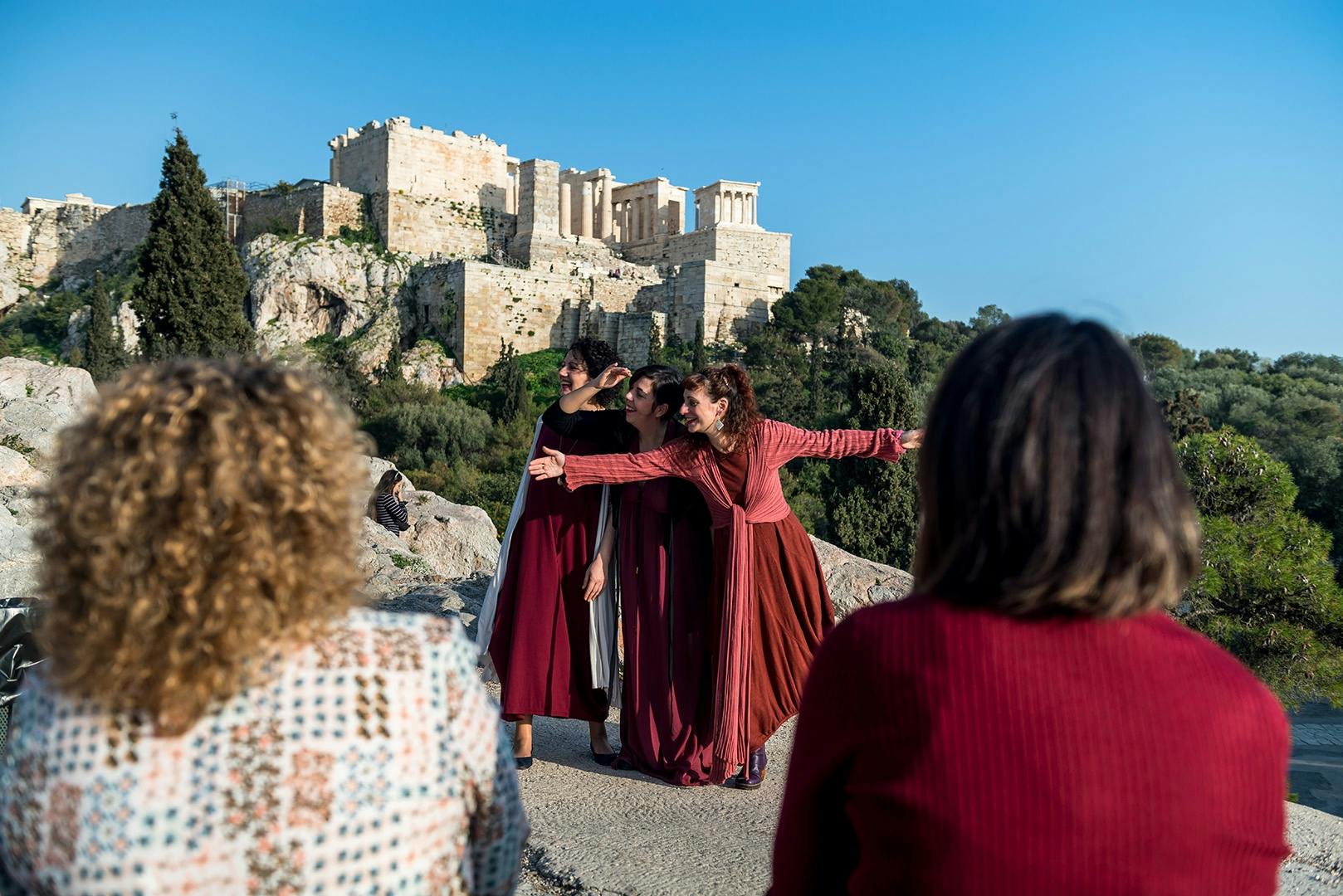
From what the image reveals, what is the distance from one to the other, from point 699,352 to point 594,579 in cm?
2865

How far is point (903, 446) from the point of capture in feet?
13.2

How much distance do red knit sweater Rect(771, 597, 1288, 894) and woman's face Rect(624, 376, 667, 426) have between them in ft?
10.1

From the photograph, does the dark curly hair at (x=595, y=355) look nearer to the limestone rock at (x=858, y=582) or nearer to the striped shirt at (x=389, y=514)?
the limestone rock at (x=858, y=582)

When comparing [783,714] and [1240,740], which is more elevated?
[1240,740]

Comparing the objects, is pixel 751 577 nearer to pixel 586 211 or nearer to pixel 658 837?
pixel 658 837

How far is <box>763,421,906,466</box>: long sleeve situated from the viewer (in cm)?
405

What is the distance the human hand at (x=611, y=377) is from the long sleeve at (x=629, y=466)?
343mm

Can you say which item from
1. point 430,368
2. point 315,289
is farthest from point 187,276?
point 315,289

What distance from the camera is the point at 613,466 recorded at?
12.8 feet

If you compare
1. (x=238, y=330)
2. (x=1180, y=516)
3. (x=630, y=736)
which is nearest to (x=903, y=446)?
(x=630, y=736)

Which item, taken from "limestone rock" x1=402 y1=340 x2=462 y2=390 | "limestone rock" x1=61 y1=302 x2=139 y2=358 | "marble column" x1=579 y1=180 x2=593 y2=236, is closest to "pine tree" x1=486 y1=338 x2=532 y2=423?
"limestone rock" x1=402 y1=340 x2=462 y2=390

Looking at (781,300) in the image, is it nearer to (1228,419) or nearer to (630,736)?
(1228,419)

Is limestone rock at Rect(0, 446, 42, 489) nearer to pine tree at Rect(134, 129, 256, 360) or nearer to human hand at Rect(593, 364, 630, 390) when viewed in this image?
human hand at Rect(593, 364, 630, 390)

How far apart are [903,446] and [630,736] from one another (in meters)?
1.53
